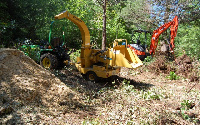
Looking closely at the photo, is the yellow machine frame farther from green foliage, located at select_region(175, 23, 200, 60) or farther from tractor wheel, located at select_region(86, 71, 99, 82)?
green foliage, located at select_region(175, 23, 200, 60)

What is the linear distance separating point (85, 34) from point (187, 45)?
644 centimetres

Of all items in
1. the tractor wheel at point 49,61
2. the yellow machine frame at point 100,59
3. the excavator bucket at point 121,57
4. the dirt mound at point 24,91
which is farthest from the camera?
the tractor wheel at point 49,61

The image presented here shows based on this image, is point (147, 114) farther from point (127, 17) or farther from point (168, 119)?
point (127, 17)

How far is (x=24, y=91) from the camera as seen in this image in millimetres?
3939

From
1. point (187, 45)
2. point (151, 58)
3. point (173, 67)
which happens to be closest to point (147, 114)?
point (173, 67)

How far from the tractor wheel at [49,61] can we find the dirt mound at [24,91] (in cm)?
231

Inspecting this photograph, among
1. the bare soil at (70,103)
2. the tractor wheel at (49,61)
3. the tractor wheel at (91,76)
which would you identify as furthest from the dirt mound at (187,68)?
the tractor wheel at (49,61)

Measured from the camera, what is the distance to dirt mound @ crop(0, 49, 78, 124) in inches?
133

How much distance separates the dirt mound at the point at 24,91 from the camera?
337 centimetres

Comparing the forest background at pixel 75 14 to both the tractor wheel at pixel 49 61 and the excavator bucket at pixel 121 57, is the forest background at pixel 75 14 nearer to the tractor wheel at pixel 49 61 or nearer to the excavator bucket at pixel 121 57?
the tractor wheel at pixel 49 61

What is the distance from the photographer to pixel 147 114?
12.0 feet

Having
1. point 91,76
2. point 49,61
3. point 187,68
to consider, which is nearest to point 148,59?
point 187,68

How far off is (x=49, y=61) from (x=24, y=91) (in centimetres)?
395

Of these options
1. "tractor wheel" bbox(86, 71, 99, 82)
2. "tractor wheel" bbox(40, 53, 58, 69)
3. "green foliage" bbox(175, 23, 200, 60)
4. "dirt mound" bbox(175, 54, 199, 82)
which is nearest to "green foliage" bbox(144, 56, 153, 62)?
"dirt mound" bbox(175, 54, 199, 82)
